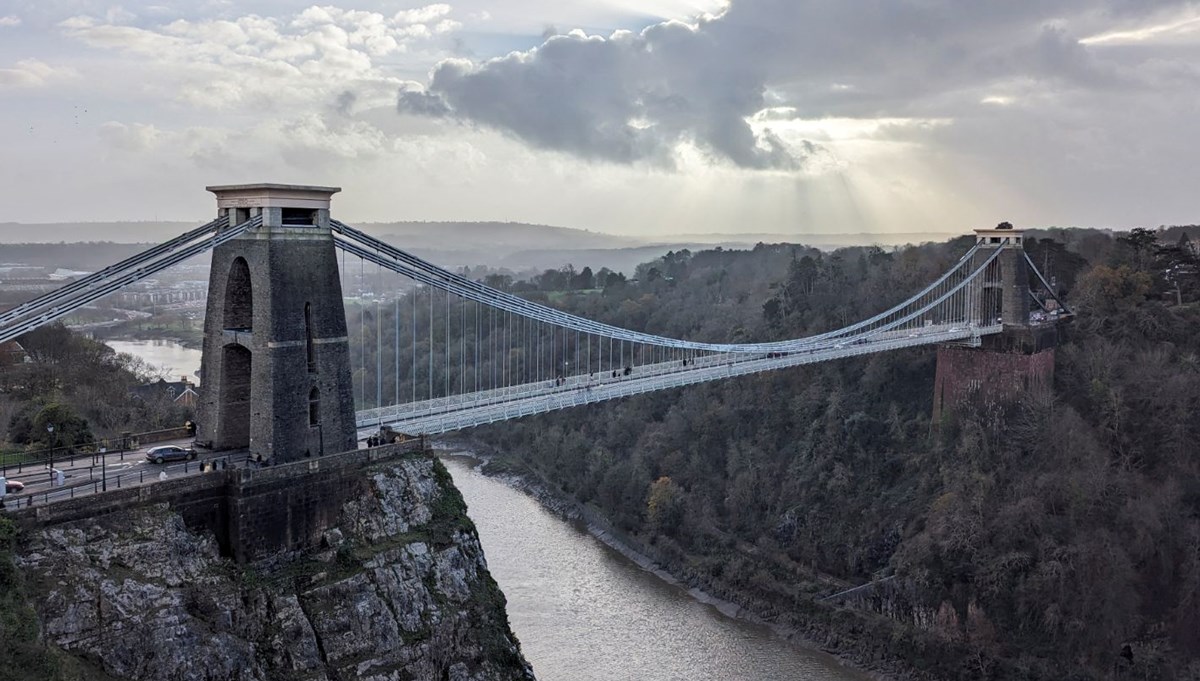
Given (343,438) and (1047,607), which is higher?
(343,438)

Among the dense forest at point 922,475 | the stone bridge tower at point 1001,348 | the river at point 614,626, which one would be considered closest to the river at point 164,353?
the dense forest at point 922,475

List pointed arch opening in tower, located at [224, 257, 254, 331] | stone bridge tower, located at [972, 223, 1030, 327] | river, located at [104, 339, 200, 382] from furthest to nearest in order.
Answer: river, located at [104, 339, 200, 382]
stone bridge tower, located at [972, 223, 1030, 327]
pointed arch opening in tower, located at [224, 257, 254, 331]

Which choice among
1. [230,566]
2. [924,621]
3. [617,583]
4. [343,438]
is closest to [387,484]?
[343,438]

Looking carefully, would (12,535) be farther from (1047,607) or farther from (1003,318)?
(1003,318)

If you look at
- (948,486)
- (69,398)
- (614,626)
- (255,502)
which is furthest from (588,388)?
(69,398)

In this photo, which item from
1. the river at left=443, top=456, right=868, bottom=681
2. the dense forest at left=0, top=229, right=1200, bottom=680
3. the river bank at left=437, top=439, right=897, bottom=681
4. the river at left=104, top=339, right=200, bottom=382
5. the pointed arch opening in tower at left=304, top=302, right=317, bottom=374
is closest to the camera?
the pointed arch opening in tower at left=304, top=302, right=317, bottom=374

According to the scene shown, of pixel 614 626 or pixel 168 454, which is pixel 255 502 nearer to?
pixel 168 454

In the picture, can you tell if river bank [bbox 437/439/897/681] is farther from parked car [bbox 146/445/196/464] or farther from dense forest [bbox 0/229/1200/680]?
parked car [bbox 146/445/196/464]

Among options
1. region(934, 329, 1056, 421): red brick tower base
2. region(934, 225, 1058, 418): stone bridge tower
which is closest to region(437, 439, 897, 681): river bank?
region(934, 329, 1056, 421): red brick tower base
